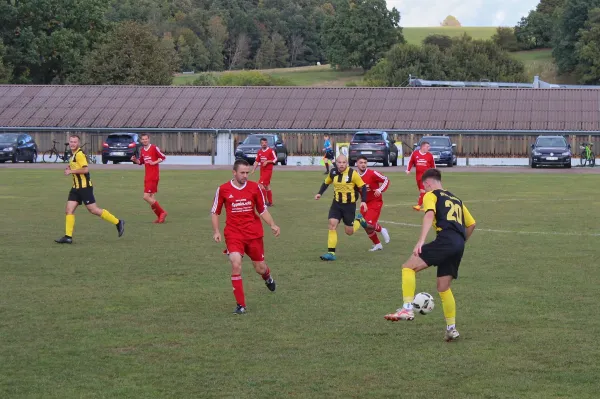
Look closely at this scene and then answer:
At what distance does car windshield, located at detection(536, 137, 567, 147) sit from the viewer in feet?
184

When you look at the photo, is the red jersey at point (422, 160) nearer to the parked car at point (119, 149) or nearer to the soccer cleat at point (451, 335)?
the soccer cleat at point (451, 335)

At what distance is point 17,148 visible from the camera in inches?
2363

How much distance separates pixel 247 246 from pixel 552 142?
4668 centimetres

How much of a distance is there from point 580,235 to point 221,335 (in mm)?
12162

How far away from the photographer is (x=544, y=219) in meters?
24.8

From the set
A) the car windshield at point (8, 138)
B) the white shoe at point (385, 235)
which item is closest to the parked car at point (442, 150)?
the car windshield at point (8, 138)

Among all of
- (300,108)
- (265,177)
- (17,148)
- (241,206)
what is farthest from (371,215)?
(300,108)

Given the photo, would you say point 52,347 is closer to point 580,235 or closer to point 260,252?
point 260,252

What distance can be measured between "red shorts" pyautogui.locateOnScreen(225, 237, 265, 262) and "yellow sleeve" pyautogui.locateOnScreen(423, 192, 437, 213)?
2.74 m

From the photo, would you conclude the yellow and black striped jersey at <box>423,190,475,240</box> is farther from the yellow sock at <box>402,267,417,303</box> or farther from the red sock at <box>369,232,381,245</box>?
the red sock at <box>369,232,381,245</box>

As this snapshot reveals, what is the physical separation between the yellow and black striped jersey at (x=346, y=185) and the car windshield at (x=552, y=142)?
134ft

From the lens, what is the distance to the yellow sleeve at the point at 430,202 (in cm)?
1028

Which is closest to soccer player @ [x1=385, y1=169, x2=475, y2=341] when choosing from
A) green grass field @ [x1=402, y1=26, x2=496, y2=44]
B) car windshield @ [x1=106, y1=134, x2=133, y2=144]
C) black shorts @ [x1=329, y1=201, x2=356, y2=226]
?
black shorts @ [x1=329, y1=201, x2=356, y2=226]

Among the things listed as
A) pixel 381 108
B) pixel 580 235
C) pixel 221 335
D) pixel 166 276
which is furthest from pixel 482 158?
pixel 221 335
